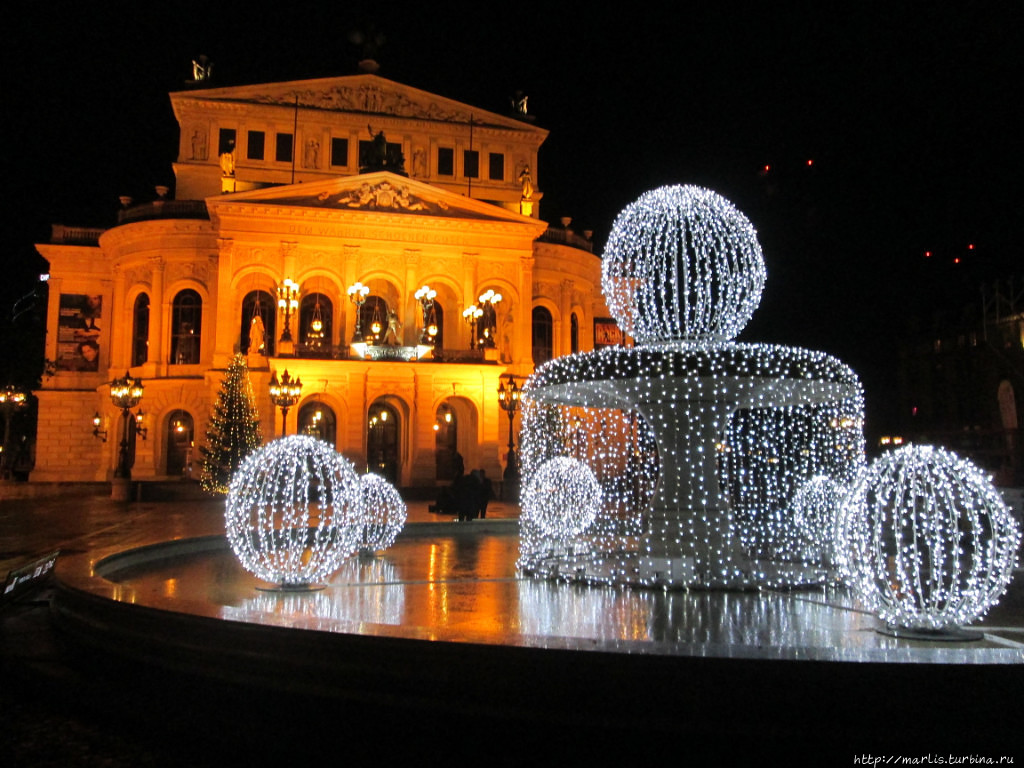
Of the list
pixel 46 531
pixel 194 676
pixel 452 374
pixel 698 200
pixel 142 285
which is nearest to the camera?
pixel 194 676

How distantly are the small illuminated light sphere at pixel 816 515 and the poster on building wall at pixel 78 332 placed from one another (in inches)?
1307

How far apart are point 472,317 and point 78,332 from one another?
18.5 metres

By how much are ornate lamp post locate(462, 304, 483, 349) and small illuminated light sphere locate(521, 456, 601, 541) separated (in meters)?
17.1

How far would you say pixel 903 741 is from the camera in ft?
13.0

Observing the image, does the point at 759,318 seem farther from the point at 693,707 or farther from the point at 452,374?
the point at 693,707

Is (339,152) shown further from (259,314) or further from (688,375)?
(688,375)

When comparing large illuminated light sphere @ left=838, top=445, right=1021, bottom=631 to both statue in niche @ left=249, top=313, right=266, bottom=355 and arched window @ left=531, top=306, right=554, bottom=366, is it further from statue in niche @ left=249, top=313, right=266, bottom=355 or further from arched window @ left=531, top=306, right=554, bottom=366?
arched window @ left=531, top=306, right=554, bottom=366

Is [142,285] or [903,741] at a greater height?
[142,285]

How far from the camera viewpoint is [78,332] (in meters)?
38.7

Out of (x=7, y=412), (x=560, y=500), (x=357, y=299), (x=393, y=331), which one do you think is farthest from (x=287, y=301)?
(x=560, y=500)

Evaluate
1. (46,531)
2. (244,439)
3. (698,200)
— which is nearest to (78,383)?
(244,439)

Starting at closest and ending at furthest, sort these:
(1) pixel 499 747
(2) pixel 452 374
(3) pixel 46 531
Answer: (1) pixel 499 747
(3) pixel 46 531
(2) pixel 452 374

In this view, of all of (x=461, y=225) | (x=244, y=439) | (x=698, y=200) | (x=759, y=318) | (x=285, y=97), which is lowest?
(x=244, y=439)

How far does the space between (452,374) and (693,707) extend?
2937 cm
